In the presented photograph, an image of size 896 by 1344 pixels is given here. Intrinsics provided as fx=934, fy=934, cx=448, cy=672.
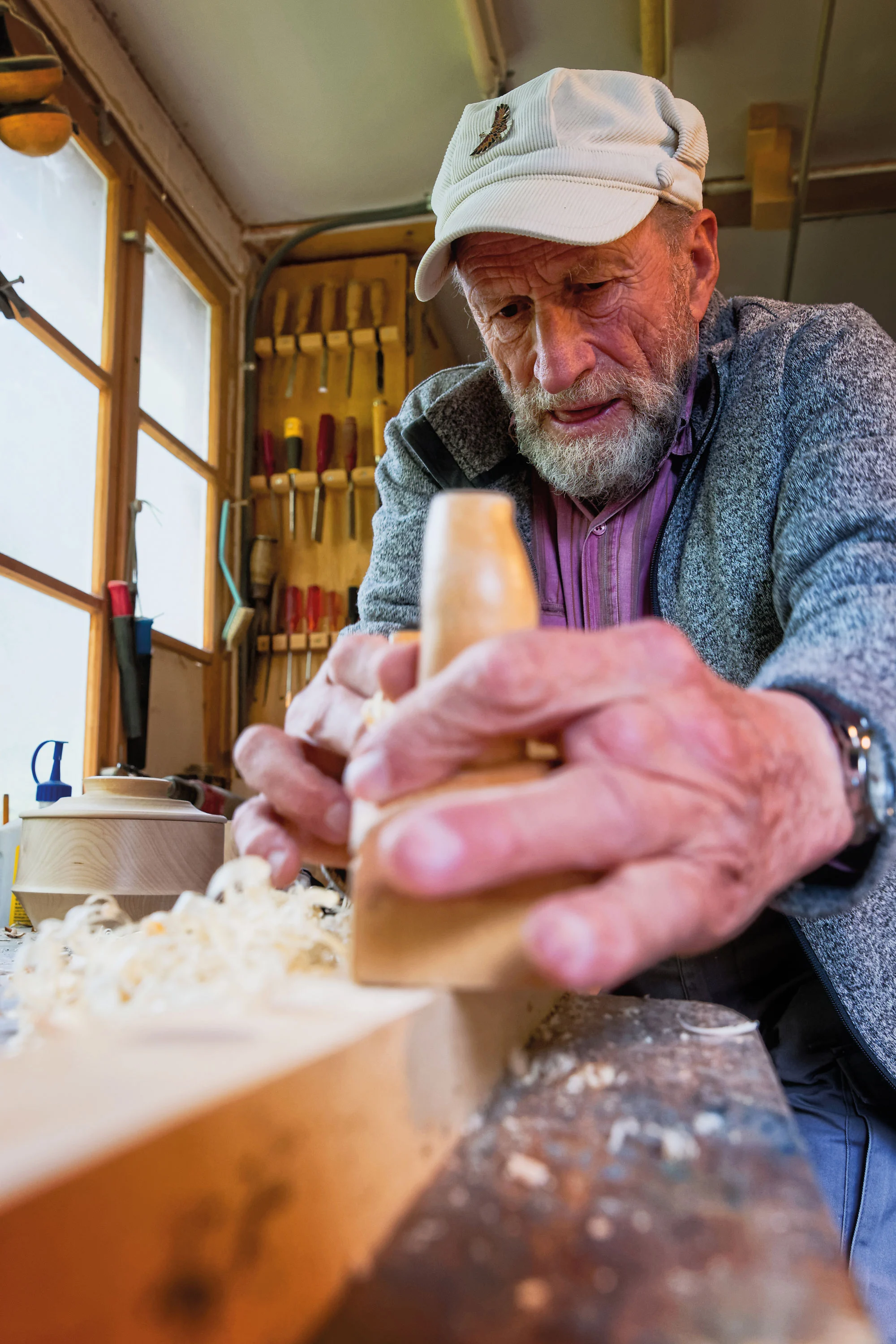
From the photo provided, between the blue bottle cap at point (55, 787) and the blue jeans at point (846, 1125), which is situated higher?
→ the blue bottle cap at point (55, 787)

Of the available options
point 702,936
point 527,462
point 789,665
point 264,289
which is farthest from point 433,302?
point 702,936

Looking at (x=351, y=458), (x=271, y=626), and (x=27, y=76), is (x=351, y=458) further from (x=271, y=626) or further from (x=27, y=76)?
(x=27, y=76)

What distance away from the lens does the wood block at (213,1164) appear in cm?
27

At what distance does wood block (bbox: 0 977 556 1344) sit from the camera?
0.27m

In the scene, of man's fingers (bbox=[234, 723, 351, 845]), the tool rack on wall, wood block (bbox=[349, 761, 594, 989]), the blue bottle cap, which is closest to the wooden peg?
wood block (bbox=[349, 761, 594, 989])

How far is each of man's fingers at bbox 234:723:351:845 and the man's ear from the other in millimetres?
1083

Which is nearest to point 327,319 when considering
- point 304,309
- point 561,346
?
point 304,309

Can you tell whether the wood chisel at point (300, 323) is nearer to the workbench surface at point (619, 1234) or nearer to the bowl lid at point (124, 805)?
the bowl lid at point (124, 805)

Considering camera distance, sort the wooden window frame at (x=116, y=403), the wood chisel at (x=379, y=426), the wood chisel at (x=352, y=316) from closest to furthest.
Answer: the wooden window frame at (x=116, y=403) < the wood chisel at (x=379, y=426) < the wood chisel at (x=352, y=316)

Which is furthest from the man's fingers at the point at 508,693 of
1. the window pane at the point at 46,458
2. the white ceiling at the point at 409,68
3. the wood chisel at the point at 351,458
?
the wood chisel at the point at 351,458

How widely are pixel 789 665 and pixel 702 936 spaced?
0.32 meters

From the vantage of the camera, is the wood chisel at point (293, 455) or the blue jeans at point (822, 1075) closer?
the blue jeans at point (822, 1075)

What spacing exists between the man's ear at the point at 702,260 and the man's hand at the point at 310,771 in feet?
3.18

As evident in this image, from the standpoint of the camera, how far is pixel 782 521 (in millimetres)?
1242
